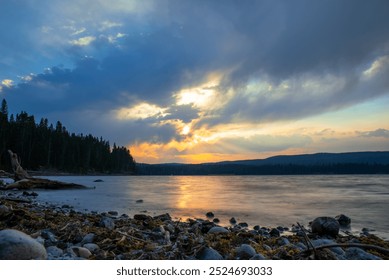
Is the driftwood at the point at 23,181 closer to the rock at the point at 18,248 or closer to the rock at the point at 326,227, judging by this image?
the rock at the point at 326,227

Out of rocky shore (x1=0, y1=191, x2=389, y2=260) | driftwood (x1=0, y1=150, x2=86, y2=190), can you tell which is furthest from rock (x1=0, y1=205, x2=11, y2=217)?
driftwood (x1=0, y1=150, x2=86, y2=190)

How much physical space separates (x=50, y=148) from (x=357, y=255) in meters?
94.5

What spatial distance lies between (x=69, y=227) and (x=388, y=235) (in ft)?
35.9

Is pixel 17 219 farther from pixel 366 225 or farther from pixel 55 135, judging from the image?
pixel 55 135

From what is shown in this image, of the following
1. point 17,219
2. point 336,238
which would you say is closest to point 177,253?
point 17,219

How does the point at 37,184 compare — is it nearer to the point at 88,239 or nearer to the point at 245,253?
the point at 88,239

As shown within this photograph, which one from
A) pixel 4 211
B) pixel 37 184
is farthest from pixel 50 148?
pixel 4 211

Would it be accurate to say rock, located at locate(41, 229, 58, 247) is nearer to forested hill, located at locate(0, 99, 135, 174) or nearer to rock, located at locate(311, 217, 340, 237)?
rock, located at locate(311, 217, 340, 237)

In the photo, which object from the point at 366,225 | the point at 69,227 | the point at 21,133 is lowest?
the point at 366,225

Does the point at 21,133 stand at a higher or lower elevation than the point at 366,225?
higher

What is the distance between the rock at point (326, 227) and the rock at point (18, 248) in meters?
8.68

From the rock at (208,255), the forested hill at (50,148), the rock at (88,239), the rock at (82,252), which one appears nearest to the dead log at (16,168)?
the rock at (88,239)

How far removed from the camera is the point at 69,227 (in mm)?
7281

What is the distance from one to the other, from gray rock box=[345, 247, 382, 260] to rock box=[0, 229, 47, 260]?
507 centimetres
